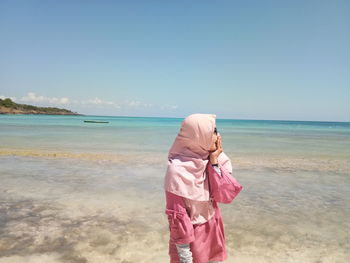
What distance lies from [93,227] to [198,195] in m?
2.86

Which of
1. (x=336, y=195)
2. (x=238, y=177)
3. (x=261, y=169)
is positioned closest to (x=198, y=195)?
(x=336, y=195)

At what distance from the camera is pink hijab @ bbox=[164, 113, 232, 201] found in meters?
2.16

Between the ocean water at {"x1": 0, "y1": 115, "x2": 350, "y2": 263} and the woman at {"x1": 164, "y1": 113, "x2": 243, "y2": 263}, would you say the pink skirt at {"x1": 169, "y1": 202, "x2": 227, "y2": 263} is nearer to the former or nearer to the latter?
the woman at {"x1": 164, "y1": 113, "x2": 243, "y2": 263}

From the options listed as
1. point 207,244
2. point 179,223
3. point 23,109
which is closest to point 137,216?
point 207,244

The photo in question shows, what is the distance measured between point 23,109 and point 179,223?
126 metres

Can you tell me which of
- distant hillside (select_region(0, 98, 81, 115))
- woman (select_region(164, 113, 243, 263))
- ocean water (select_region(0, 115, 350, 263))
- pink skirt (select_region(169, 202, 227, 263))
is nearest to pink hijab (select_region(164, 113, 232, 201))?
woman (select_region(164, 113, 243, 263))

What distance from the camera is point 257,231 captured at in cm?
451

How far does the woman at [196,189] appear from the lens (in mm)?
2154

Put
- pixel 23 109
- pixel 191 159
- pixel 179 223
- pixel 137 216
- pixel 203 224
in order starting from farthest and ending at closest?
pixel 23 109, pixel 137 216, pixel 203 224, pixel 191 159, pixel 179 223

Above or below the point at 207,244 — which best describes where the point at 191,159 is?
above

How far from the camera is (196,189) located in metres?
2.21

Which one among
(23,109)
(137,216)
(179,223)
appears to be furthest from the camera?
(23,109)

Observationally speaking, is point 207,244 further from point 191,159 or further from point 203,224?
point 191,159

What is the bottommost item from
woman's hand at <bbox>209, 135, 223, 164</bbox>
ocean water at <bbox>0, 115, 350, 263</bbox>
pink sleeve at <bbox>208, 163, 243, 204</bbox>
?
ocean water at <bbox>0, 115, 350, 263</bbox>
